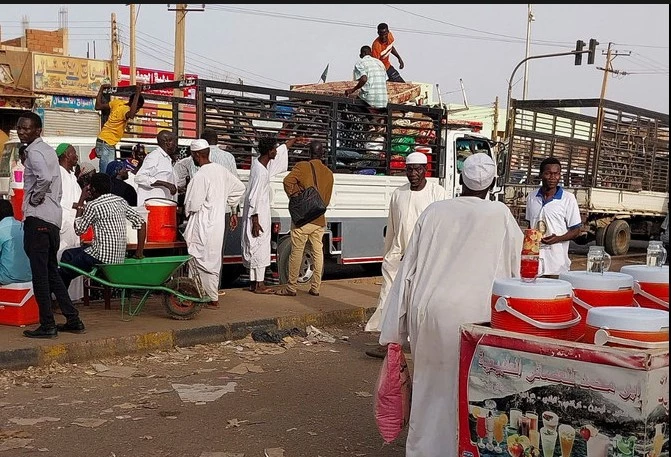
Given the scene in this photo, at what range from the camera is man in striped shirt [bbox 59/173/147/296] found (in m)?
7.52

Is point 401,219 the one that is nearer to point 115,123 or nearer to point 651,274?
point 651,274

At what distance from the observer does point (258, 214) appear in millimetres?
9516

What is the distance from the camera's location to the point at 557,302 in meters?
3.30

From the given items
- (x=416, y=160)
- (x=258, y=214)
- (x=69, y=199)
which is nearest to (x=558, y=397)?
(x=416, y=160)

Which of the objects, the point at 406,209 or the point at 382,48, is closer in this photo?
the point at 406,209

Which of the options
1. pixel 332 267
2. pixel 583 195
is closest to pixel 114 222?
pixel 332 267

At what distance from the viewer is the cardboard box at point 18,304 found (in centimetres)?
737

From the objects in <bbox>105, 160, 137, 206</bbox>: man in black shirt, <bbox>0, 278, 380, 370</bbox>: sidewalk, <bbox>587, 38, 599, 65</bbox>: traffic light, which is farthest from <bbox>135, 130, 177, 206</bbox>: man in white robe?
<bbox>587, 38, 599, 65</bbox>: traffic light

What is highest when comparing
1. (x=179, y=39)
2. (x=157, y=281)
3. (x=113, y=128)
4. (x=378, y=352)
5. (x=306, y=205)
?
(x=179, y=39)

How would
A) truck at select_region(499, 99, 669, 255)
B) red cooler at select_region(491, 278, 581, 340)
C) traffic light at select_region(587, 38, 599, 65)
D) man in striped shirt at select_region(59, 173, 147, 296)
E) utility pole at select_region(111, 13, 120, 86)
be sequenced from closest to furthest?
1. red cooler at select_region(491, 278, 581, 340)
2. man in striped shirt at select_region(59, 173, 147, 296)
3. truck at select_region(499, 99, 669, 255)
4. traffic light at select_region(587, 38, 599, 65)
5. utility pole at select_region(111, 13, 120, 86)

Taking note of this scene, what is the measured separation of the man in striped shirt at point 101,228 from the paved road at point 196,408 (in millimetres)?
1075

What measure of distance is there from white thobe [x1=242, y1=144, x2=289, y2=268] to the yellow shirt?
191 cm

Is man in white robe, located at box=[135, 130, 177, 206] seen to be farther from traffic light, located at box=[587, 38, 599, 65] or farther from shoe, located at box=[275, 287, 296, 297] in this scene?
traffic light, located at box=[587, 38, 599, 65]

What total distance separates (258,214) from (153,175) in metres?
1.30
